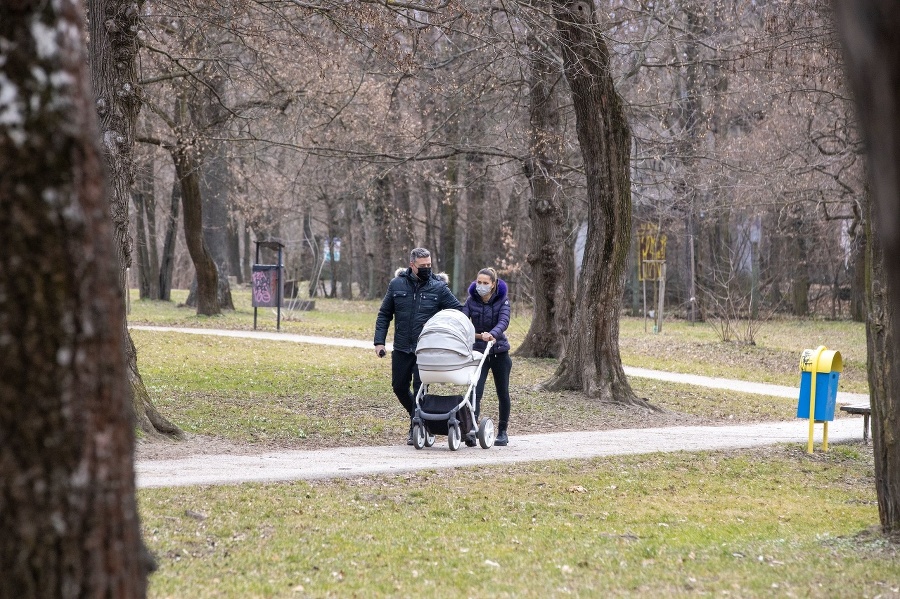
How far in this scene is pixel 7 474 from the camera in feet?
9.09

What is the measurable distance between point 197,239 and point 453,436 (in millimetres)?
20443

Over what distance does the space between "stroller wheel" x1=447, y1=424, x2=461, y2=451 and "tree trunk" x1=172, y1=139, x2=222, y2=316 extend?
1869 centimetres

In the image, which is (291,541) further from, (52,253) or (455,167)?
(455,167)

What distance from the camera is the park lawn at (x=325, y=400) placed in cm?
1283

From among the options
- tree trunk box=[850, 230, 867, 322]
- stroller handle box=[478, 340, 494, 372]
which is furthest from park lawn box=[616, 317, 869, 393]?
stroller handle box=[478, 340, 494, 372]

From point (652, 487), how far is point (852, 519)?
174 cm

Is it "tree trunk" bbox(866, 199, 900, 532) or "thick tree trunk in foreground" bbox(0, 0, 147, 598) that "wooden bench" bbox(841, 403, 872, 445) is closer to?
"tree trunk" bbox(866, 199, 900, 532)

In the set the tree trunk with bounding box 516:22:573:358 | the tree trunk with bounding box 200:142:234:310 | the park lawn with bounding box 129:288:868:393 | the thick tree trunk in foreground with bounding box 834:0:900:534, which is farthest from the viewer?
the tree trunk with bounding box 200:142:234:310

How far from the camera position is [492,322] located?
475 inches

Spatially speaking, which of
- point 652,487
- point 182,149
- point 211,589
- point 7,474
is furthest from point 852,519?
point 182,149

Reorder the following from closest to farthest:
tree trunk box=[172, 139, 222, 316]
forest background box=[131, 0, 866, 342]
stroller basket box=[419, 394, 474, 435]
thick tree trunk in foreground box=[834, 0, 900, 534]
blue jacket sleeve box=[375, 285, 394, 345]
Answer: thick tree trunk in foreground box=[834, 0, 900, 534], stroller basket box=[419, 394, 474, 435], blue jacket sleeve box=[375, 285, 394, 345], forest background box=[131, 0, 866, 342], tree trunk box=[172, 139, 222, 316]

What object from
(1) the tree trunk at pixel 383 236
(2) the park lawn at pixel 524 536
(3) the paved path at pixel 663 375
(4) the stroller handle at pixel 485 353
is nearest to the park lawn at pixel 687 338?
(3) the paved path at pixel 663 375

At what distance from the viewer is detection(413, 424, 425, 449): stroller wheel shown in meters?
11.5

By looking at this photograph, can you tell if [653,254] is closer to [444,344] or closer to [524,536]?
[444,344]
